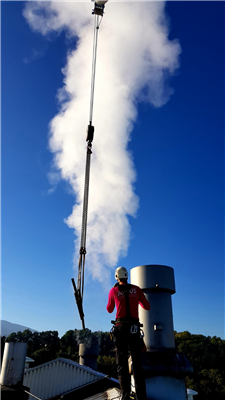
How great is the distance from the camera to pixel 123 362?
5.34m

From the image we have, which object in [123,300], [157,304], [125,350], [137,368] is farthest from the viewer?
[157,304]

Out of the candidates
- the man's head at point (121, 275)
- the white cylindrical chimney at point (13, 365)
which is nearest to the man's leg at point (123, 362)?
the man's head at point (121, 275)

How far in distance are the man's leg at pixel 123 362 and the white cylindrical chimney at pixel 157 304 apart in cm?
354

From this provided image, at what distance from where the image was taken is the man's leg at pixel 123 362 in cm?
510

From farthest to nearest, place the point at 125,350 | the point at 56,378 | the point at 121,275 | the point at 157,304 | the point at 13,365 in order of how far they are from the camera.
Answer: the point at 56,378 → the point at 13,365 → the point at 157,304 → the point at 121,275 → the point at 125,350

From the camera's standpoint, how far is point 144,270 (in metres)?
9.25

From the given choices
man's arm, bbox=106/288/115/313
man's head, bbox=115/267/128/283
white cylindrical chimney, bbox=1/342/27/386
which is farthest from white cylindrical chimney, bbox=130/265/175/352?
white cylindrical chimney, bbox=1/342/27/386

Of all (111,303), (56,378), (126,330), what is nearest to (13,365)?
(111,303)

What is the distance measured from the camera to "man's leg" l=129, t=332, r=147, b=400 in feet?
16.3

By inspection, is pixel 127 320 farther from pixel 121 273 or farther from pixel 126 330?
pixel 121 273

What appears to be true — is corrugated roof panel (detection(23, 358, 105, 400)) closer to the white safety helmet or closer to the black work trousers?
the black work trousers

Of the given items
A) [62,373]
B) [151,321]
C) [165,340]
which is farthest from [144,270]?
[62,373]

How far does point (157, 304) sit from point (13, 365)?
213 inches

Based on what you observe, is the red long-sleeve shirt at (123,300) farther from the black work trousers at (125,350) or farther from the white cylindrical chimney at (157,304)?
the white cylindrical chimney at (157,304)
